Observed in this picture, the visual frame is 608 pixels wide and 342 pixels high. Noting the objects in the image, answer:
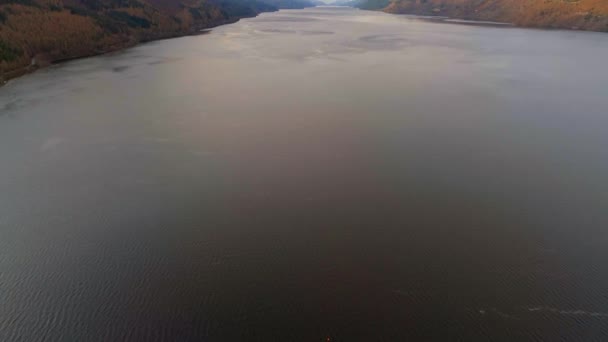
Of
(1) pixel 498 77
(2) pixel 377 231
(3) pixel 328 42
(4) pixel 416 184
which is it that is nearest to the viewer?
(2) pixel 377 231

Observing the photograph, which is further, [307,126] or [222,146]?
[307,126]

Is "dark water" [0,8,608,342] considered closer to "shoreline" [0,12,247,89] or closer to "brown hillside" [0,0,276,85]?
"shoreline" [0,12,247,89]

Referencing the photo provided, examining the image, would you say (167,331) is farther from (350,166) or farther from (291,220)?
(350,166)

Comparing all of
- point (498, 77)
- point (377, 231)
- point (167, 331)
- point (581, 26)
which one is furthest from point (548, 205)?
point (581, 26)

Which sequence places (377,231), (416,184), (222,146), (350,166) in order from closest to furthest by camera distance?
(377,231) < (416,184) < (350,166) < (222,146)

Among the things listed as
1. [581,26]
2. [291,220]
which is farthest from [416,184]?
[581,26]

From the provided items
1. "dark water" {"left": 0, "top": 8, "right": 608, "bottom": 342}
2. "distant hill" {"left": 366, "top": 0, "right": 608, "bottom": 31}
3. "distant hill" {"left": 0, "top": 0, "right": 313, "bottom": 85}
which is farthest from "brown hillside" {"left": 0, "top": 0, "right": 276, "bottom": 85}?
"distant hill" {"left": 366, "top": 0, "right": 608, "bottom": 31}

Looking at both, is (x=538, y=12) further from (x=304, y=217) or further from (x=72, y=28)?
(x=304, y=217)
